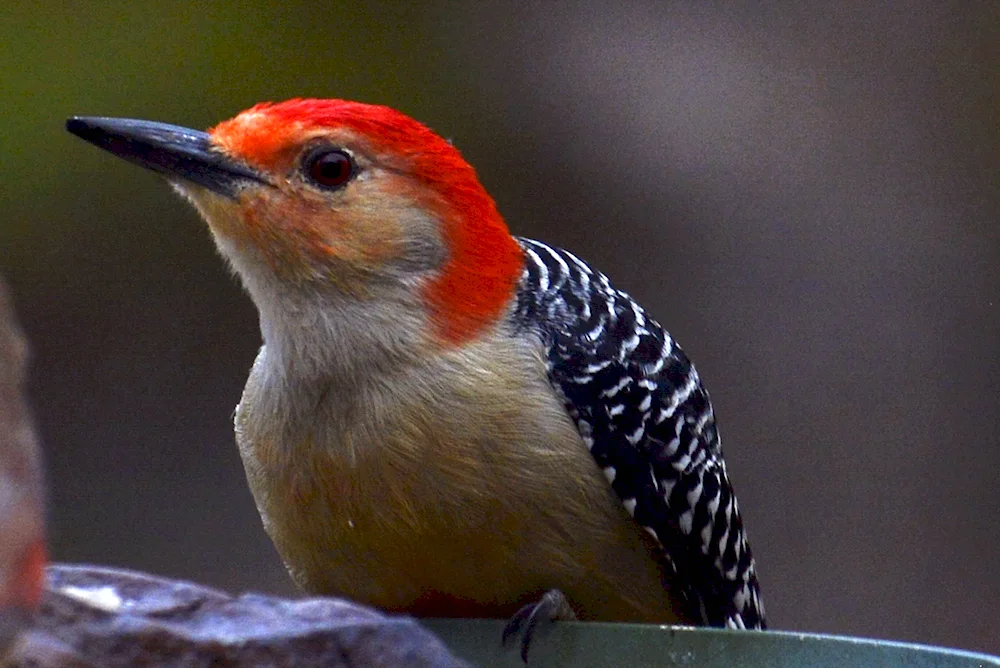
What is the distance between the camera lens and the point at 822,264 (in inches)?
294

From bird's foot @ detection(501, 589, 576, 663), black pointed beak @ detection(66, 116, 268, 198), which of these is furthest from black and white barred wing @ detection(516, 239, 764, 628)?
black pointed beak @ detection(66, 116, 268, 198)

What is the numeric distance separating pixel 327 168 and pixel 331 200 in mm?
77

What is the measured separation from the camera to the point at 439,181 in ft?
11.0

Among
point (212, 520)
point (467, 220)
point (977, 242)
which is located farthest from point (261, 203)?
point (977, 242)

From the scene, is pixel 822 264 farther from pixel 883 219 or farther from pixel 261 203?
pixel 261 203

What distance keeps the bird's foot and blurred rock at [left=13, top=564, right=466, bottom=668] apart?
75cm

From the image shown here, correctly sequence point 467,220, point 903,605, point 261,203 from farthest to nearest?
1. point 903,605
2. point 467,220
3. point 261,203

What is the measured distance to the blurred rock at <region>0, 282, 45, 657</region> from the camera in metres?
1.46

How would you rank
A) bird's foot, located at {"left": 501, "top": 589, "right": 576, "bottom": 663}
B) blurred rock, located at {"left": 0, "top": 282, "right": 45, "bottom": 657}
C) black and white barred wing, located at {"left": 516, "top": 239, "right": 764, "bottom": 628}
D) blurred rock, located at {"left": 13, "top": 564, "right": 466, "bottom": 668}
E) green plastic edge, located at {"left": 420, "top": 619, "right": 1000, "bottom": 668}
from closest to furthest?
blurred rock, located at {"left": 0, "top": 282, "right": 45, "bottom": 657} < blurred rock, located at {"left": 13, "top": 564, "right": 466, "bottom": 668} < green plastic edge, located at {"left": 420, "top": 619, "right": 1000, "bottom": 668} < bird's foot, located at {"left": 501, "top": 589, "right": 576, "bottom": 663} < black and white barred wing, located at {"left": 516, "top": 239, "right": 764, "bottom": 628}

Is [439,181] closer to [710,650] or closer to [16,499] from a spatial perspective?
[710,650]

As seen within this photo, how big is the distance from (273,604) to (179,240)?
617 cm

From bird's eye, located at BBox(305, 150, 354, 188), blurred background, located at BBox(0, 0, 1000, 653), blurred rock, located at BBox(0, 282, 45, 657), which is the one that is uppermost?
bird's eye, located at BBox(305, 150, 354, 188)

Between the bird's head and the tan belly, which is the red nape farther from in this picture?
the tan belly

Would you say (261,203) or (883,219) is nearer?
(261,203)
